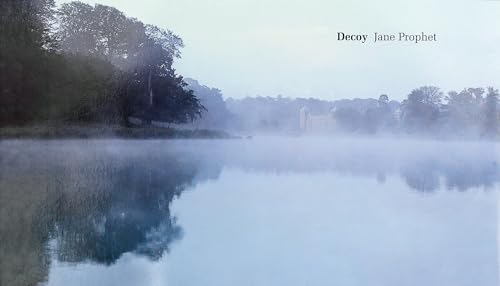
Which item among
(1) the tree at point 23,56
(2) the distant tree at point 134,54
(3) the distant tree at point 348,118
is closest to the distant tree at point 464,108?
(3) the distant tree at point 348,118

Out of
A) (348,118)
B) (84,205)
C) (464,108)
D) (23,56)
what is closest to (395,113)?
(348,118)

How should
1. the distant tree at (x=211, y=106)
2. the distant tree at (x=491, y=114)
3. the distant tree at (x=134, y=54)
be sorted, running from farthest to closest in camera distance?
the distant tree at (x=491, y=114)
the distant tree at (x=211, y=106)
the distant tree at (x=134, y=54)

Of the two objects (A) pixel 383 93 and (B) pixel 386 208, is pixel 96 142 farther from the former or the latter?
(B) pixel 386 208

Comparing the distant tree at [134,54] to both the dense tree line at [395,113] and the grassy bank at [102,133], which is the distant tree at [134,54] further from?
the dense tree line at [395,113]

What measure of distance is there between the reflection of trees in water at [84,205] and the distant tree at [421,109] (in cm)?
131

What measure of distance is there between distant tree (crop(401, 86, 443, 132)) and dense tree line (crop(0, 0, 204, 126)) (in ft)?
4.08

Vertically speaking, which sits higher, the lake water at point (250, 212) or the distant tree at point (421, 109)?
the distant tree at point (421, 109)

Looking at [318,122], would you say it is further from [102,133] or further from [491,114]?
[102,133]

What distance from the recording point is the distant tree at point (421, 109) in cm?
262

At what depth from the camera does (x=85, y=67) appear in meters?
2.17

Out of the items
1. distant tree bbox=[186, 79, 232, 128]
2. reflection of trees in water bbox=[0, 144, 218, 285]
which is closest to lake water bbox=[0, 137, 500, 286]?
reflection of trees in water bbox=[0, 144, 218, 285]

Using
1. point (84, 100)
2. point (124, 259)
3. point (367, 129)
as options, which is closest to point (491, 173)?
point (367, 129)

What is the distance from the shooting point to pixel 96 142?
2201 mm

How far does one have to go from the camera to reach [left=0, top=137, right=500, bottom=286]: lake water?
6.63 ft
